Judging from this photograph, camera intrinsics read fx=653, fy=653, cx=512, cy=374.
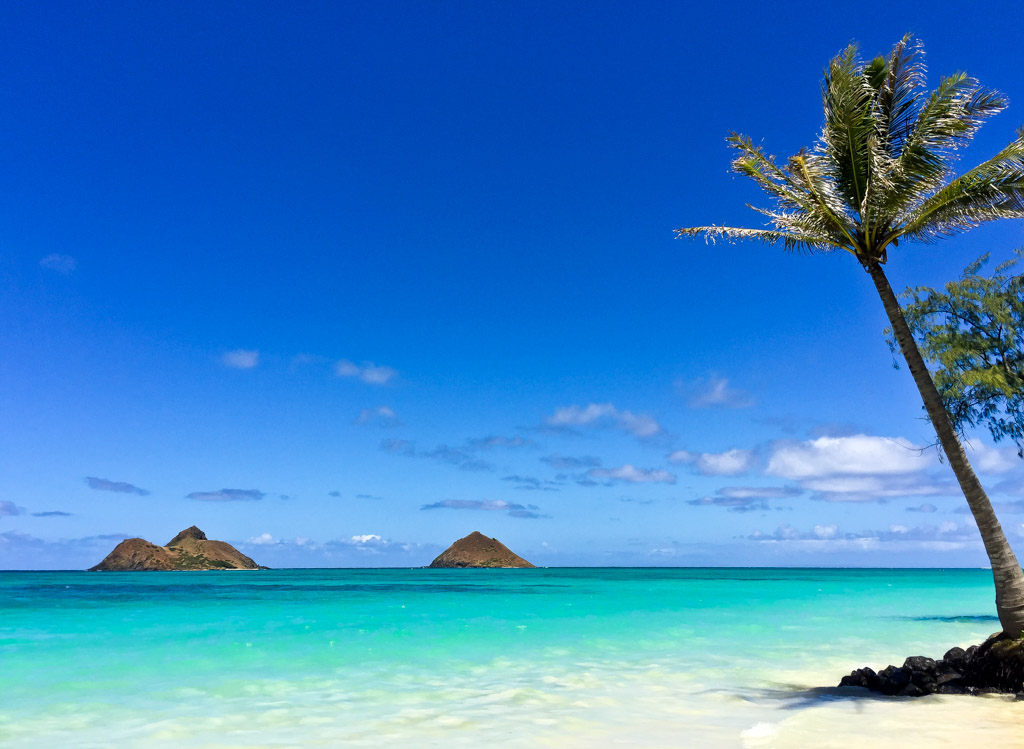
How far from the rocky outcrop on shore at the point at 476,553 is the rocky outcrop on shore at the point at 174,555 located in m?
48.9

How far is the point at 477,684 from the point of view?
38.3 ft

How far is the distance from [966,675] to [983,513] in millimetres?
2426

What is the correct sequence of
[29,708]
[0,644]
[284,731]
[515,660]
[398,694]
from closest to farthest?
[284,731]
[29,708]
[398,694]
[515,660]
[0,644]

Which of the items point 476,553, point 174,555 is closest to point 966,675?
point 174,555

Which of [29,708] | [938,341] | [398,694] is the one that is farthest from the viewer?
[938,341]

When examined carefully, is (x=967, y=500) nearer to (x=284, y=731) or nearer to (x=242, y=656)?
(x=284, y=731)

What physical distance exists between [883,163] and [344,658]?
48.1 ft

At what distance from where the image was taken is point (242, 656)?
15227 mm

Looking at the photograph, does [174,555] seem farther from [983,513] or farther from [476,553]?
[983,513]

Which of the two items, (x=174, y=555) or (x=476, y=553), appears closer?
(x=174, y=555)

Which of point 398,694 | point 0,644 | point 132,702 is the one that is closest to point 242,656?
point 132,702

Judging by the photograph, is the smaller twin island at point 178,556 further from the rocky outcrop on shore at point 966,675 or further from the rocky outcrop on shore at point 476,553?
the rocky outcrop on shore at point 966,675

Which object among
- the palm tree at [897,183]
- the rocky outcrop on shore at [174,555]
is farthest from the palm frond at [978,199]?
the rocky outcrop on shore at [174,555]

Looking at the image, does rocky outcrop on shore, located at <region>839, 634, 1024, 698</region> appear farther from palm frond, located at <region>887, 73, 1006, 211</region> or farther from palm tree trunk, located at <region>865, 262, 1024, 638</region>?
palm frond, located at <region>887, 73, 1006, 211</region>
